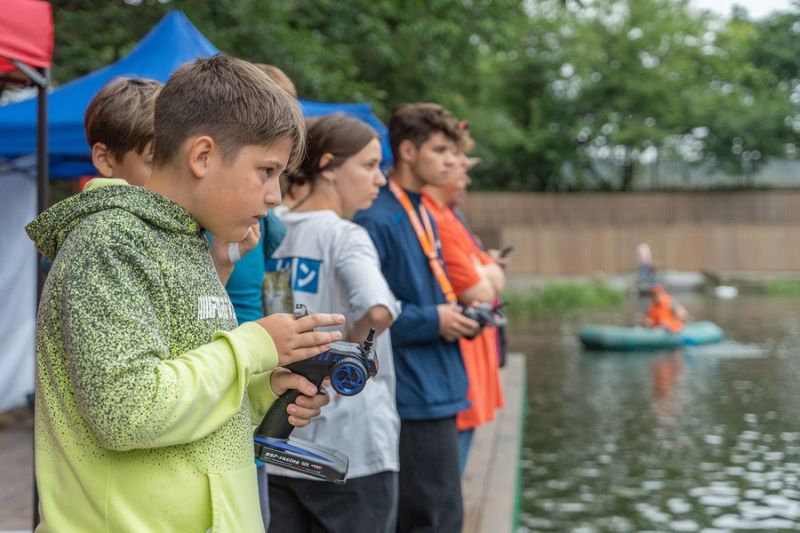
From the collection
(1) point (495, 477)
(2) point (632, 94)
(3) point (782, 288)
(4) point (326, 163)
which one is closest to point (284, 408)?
(4) point (326, 163)

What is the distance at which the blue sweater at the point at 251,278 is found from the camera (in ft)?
10.6

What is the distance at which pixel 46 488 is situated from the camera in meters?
2.01

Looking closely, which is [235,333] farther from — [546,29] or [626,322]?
[546,29]

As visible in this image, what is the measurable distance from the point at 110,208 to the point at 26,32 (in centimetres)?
276

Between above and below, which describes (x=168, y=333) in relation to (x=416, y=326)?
above

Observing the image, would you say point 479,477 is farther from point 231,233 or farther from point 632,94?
point 632,94

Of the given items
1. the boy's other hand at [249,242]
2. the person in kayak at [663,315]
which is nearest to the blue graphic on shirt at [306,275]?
the boy's other hand at [249,242]

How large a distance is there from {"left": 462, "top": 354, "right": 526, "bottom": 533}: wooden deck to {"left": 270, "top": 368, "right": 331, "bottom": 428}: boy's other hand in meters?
3.47

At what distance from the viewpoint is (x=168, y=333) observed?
1.98 metres

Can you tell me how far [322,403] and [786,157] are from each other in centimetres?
4305

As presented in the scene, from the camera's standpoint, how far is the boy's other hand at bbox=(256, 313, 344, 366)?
2.08 m

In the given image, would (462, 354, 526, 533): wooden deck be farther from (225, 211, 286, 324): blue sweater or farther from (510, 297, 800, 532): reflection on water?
(225, 211, 286, 324): blue sweater

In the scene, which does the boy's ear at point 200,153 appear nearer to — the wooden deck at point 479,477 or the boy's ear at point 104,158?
the boy's ear at point 104,158

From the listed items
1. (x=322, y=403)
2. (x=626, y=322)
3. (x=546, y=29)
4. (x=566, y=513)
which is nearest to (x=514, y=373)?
(x=566, y=513)
